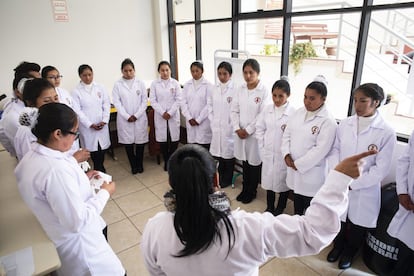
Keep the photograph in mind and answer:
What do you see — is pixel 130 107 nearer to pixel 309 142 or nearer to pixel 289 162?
pixel 289 162

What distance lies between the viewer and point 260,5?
119 inches

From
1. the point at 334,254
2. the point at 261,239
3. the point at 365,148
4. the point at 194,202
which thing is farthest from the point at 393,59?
the point at 194,202

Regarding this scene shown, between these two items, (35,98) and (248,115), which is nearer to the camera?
(35,98)

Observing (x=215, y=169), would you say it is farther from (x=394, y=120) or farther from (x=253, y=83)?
(x=394, y=120)

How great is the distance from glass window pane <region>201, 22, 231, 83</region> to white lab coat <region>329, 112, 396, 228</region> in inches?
80.9

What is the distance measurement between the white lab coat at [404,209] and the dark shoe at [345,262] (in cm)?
44

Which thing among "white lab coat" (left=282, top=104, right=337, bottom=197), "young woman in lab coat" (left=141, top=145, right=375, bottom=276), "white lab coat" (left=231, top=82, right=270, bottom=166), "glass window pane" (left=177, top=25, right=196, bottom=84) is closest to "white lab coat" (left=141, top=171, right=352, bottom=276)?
"young woman in lab coat" (left=141, top=145, right=375, bottom=276)

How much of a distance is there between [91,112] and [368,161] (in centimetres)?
274

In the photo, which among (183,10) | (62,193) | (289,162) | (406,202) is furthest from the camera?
(183,10)

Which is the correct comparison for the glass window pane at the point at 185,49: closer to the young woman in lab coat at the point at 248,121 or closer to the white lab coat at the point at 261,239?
the young woman in lab coat at the point at 248,121

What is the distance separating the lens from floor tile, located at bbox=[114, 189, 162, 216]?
2809 millimetres

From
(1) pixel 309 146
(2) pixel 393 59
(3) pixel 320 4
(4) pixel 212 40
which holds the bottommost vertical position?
(1) pixel 309 146

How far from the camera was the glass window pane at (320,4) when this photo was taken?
2.25 m

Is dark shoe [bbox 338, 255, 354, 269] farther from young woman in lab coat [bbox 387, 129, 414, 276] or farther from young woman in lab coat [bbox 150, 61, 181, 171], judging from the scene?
young woman in lab coat [bbox 150, 61, 181, 171]
